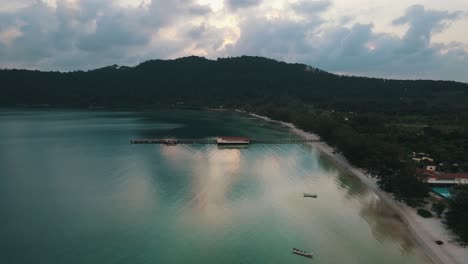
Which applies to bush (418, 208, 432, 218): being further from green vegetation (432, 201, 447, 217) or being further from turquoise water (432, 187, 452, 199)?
turquoise water (432, 187, 452, 199)

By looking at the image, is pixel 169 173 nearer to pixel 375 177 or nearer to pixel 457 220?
pixel 375 177

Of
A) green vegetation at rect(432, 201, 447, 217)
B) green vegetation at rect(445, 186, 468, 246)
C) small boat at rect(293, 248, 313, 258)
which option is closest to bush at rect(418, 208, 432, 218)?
green vegetation at rect(432, 201, 447, 217)

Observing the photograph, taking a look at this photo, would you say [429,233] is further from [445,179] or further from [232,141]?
[232,141]

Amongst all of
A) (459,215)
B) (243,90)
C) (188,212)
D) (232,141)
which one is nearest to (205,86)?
(243,90)

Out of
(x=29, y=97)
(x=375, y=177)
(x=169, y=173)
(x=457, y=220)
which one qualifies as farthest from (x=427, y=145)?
(x=29, y=97)

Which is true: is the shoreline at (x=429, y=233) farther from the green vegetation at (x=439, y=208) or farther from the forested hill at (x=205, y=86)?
the forested hill at (x=205, y=86)

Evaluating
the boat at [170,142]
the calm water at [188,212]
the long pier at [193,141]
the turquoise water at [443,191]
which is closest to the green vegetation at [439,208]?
the calm water at [188,212]
